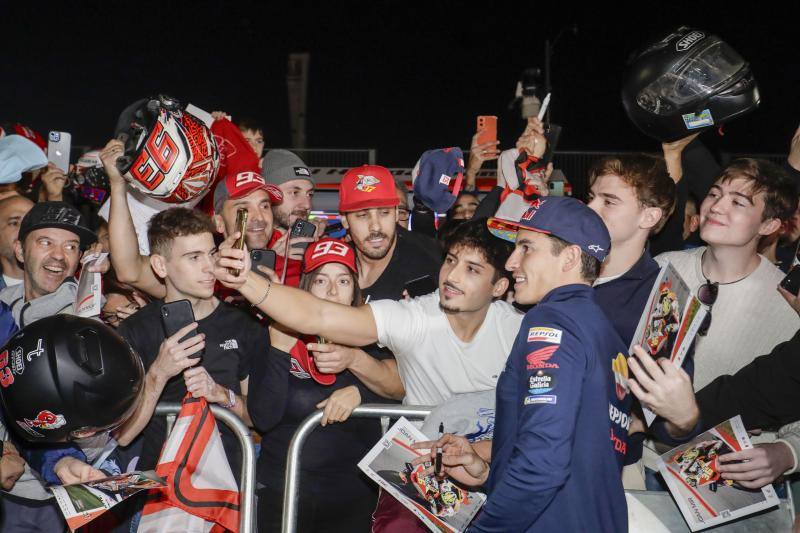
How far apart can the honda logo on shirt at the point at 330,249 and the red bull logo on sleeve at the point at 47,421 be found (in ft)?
4.68

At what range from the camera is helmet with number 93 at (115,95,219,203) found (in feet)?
14.3

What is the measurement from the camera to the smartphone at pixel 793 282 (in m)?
3.44

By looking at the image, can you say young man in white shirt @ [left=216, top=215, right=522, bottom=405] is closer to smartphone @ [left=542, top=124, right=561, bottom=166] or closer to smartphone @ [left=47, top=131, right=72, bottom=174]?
smartphone @ [left=542, top=124, right=561, bottom=166]

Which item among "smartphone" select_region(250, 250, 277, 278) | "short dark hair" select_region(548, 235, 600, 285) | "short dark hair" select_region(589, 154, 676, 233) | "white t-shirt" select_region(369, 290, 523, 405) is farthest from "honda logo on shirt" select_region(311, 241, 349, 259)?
"short dark hair" select_region(589, 154, 676, 233)

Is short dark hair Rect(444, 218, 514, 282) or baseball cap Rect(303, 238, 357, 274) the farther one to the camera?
baseball cap Rect(303, 238, 357, 274)

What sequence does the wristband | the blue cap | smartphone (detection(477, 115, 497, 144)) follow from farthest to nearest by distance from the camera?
1. smartphone (detection(477, 115, 497, 144))
2. the blue cap
3. the wristband

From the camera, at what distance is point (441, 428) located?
3.47m

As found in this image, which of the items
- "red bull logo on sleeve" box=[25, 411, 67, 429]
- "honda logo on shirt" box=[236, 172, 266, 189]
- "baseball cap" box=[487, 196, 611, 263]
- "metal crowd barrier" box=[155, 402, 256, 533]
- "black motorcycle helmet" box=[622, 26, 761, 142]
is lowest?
"metal crowd barrier" box=[155, 402, 256, 533]

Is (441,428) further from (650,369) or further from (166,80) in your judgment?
(166,80)

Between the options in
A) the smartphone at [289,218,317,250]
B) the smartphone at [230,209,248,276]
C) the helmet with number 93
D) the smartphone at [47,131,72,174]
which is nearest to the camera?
the smartphone at [230,209,248,276]

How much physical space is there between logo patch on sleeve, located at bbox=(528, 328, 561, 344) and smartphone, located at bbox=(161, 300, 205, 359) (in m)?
1.74

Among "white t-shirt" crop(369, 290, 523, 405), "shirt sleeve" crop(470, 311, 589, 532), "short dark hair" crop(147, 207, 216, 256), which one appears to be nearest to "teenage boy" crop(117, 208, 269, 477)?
"short dark hair" crop(147, 207, 216, 256)

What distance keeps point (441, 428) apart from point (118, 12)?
1794 cm

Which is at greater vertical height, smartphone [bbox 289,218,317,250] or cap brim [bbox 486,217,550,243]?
cap brim [bbox 486,217,550,243]
